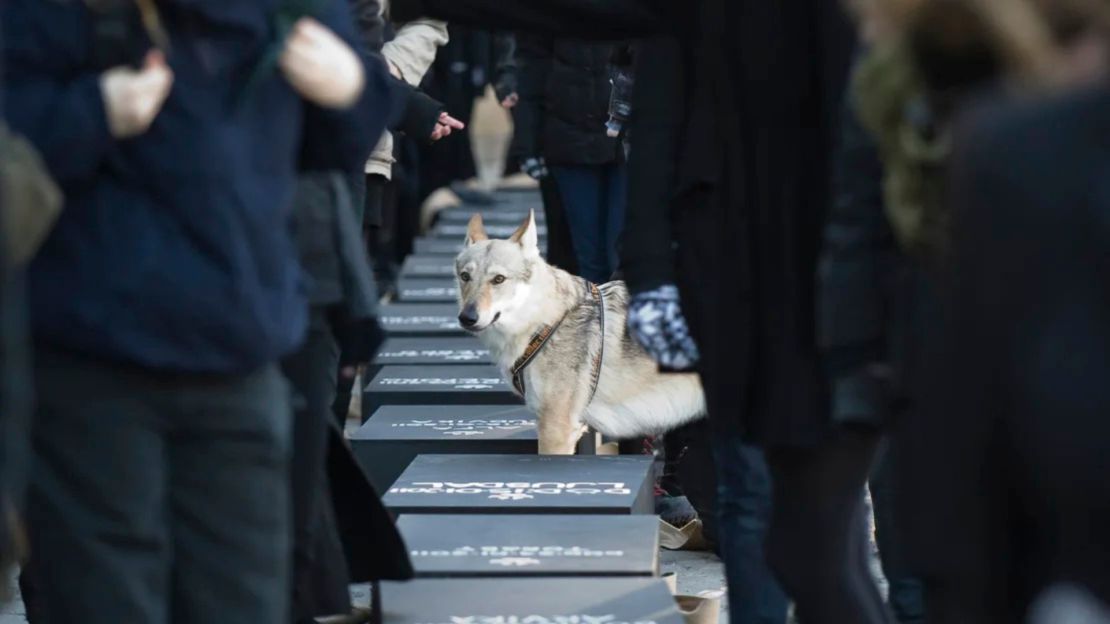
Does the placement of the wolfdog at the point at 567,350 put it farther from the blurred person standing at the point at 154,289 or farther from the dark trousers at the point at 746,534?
the blurred person standing at the point at 154,289

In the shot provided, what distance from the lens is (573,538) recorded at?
4914 mm

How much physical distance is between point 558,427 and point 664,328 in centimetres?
294

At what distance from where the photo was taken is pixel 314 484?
12.9 ft

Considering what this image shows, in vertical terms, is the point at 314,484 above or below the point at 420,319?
below

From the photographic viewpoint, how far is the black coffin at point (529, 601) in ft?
13.9

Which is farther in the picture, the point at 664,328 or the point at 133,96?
the point at 664,328

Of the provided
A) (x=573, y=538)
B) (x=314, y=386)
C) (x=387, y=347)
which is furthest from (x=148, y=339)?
(x=387, y=347)

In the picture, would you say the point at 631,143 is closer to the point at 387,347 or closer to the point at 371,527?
the point at 371,527

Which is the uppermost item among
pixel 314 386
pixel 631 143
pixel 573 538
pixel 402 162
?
pixel 402 162

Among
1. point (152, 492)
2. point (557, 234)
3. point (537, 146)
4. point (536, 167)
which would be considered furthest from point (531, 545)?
point (557, 234)

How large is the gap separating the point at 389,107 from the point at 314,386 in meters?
0.68

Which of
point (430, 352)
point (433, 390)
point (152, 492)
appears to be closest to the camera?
point (152, 492)

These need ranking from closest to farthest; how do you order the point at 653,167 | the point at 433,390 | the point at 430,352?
the point at 653,167 → the point at 433,390 → the point at 430,352

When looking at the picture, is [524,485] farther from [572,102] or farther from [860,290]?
[572,102]
